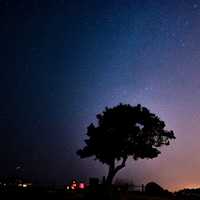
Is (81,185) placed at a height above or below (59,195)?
above

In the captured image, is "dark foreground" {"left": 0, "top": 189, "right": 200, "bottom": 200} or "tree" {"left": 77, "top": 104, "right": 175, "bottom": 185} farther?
"tree" {"left": 77, "top": 104, "right": 175, "bottom": 185}

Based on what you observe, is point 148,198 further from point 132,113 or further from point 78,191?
point 132,113

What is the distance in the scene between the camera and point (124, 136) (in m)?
64.5

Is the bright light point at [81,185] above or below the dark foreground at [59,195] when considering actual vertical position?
above

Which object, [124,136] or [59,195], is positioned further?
[124,136]

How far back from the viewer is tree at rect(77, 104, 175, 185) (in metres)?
64.1

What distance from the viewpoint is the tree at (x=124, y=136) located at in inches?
2525

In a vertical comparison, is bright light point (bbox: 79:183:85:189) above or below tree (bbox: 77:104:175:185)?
below

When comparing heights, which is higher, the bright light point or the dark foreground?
the bright light point

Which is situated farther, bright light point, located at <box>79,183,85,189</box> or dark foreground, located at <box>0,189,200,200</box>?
bright light point, located at <box>79,183,85,189</box>

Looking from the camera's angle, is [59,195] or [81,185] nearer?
[59,195]

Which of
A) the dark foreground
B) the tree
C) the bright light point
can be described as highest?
the tree

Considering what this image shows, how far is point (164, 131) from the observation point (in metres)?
67.0

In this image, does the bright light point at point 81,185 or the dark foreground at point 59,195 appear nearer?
the dark foreground at point 59,195
